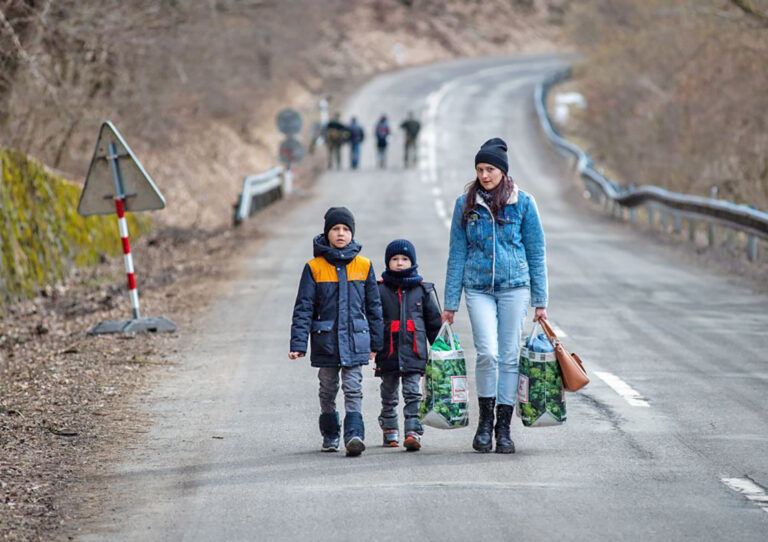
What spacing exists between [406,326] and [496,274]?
0.64 meters

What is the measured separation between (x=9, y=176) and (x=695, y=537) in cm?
1364

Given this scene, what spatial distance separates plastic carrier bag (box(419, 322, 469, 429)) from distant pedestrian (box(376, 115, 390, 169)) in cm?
3359

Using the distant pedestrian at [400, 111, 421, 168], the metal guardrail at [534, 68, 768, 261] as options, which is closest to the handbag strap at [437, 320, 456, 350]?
the metal guardrail at [534, 68, 768, 261]

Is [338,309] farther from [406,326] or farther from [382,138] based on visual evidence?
[382,138]

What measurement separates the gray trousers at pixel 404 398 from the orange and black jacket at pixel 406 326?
8 centimetres

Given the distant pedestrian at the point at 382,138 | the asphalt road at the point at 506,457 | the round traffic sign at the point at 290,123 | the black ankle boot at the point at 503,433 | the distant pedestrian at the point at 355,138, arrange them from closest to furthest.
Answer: the asphalt road at the point at 506,457 → the black ankle boot at the point at 503,433 → the round traffic sign at the point at 290,123 → the distant pedestrian at the point at 382,138 → the distant pedestrian at the point at 355,138

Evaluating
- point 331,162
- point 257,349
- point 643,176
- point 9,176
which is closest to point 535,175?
point 643,176

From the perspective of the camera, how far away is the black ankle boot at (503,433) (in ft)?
24.1

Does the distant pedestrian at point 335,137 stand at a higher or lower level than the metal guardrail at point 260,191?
higher

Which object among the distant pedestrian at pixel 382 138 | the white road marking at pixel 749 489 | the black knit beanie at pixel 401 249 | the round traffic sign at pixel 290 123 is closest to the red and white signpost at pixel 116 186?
the black knit beanie at pixel 401 249

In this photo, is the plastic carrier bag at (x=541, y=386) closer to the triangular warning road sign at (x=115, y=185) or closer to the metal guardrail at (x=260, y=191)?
the triangular warning road sign at (x=115, y=185)

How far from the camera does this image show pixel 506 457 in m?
7.25

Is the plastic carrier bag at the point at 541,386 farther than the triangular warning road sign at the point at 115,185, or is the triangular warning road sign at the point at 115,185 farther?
the triangular warning road sign at the point at 115,185

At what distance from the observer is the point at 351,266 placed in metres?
7.40
